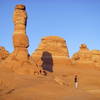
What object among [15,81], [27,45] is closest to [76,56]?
[27,45]

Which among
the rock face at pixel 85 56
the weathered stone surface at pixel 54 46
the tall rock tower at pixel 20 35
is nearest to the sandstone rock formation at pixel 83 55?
the rock face at pixel 85 56

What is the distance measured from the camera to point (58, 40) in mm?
71812

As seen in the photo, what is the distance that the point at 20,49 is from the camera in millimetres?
29234

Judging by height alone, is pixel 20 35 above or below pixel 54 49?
below

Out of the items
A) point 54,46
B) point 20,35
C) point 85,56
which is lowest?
point 85,56

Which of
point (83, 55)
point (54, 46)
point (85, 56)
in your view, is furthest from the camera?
point (54, 46)

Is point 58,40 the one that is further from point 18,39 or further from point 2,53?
point 18,39

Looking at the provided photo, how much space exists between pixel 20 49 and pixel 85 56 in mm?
41928

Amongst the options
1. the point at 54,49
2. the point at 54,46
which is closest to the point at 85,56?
the point at 54,49

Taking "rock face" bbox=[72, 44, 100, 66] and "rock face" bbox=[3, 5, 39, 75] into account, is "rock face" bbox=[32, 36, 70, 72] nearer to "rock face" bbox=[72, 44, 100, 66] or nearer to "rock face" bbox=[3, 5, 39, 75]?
"rock face" bbox=[72, 44, 100, 66]

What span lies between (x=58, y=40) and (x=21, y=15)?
4228 cm

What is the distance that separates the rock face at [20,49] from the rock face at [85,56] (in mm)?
39907

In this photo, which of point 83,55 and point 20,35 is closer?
point 20,35

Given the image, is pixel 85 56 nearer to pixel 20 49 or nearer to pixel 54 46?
pixel 54 46
